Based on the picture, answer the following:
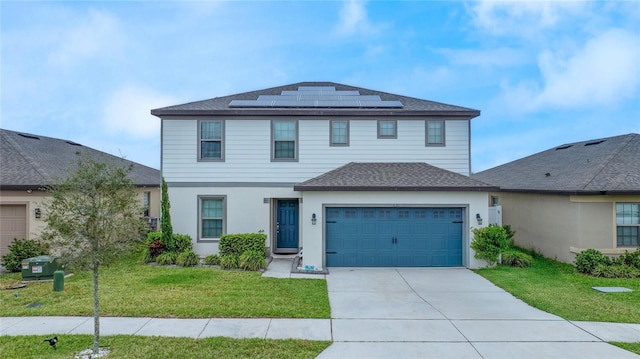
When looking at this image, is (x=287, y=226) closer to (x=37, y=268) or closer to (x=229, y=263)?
(x=229, y=263)

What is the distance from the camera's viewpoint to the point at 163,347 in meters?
5.69

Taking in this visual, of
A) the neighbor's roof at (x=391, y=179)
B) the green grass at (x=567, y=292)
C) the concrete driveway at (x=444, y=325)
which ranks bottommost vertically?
the concrete driveway at (x=444, y=325)

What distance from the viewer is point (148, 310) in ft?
24.1

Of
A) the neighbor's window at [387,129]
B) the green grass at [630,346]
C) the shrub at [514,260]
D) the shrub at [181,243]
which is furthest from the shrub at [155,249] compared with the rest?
the green grass at [630,346]

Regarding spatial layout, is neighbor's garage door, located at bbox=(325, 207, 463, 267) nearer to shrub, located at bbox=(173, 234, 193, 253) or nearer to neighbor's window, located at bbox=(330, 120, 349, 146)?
neighbor's window, located at bbox=(330, 120, 349, 146)

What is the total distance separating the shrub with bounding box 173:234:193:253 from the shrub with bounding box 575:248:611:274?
42.9ft

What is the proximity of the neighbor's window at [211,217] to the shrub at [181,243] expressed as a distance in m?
0.63

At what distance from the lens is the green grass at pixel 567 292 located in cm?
743

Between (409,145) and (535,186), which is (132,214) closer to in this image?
(409,145)

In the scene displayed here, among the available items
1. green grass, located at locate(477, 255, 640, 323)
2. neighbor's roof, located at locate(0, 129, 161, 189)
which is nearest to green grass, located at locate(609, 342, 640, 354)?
green grass, located at locate(477, 255, 640, 323)

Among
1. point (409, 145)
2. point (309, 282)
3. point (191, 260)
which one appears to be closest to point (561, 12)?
point (409, 145)

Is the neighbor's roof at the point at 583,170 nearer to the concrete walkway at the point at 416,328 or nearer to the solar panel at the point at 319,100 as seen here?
the concrete walkway at the point at 416,328

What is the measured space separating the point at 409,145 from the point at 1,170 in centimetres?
1513

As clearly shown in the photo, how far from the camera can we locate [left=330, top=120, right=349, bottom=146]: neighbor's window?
533 inches
